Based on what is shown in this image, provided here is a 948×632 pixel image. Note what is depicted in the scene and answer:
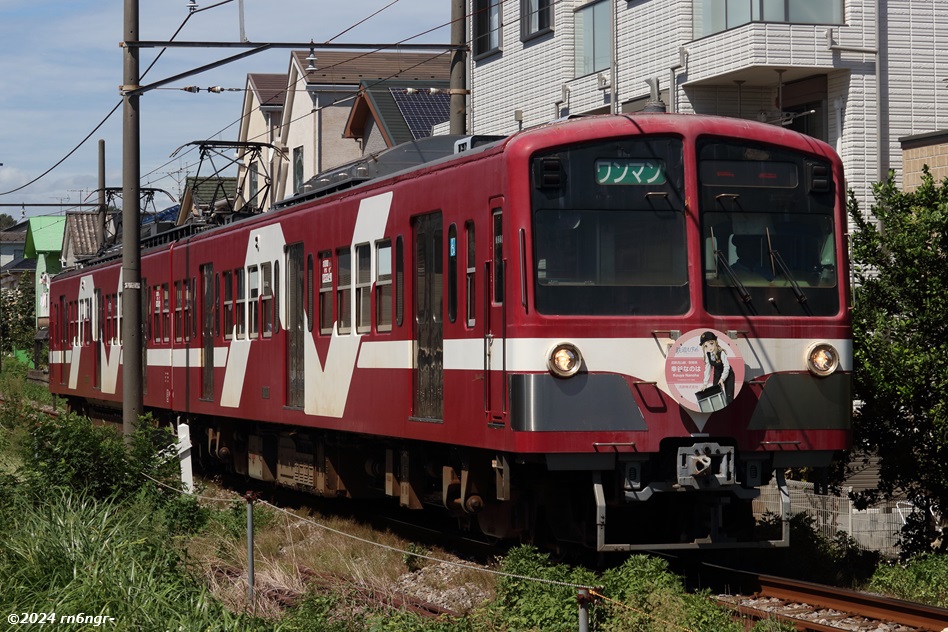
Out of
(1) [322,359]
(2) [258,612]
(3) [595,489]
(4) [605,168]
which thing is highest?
(4) [605,168]

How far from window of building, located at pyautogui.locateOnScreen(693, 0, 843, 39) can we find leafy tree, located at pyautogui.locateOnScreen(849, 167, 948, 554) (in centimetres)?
832

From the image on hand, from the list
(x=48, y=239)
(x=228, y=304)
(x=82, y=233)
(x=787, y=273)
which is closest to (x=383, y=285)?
(x=787, y=273)

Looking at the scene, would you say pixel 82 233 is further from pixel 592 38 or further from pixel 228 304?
pixel 228 304

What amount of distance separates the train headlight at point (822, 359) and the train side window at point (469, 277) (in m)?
2.56

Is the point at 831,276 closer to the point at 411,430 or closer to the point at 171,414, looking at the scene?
the point at 411,430

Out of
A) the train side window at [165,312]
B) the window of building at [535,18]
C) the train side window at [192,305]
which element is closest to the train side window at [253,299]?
the train side window at [192,305]

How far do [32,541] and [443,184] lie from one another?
13.8 ft

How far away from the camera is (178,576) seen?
33.1 ft

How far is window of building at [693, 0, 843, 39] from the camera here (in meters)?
20.2

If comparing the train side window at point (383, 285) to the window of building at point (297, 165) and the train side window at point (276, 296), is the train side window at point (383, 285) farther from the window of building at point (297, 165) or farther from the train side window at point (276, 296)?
the window of building at point (297, 165)

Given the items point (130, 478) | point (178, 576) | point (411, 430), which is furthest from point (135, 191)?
point (178, 576)

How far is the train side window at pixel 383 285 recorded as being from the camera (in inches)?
511

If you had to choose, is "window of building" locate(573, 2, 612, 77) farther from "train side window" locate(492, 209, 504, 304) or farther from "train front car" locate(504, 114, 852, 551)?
"train side window" locate(492, 209, 504, 304)

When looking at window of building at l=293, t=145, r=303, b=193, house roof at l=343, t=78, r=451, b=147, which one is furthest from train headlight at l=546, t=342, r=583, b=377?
window of building at l=293, t=145, r=303, b=193
